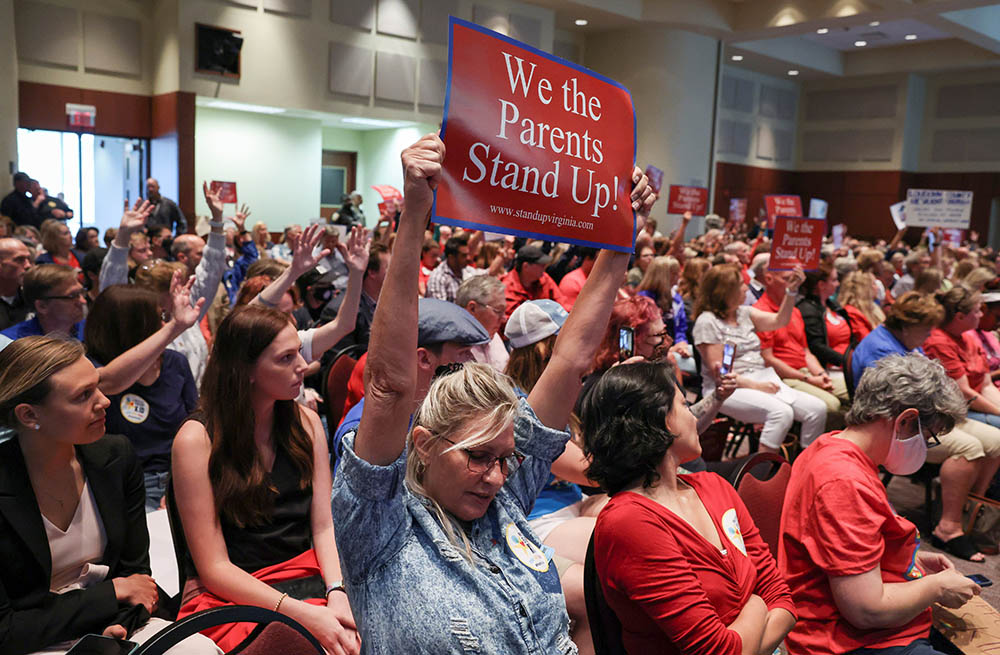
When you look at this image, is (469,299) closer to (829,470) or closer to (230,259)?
(829,470)

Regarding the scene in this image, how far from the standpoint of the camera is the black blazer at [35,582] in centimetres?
192

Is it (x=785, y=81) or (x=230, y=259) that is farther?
(x=785, y=81)

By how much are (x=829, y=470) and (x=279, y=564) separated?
5.23 feet

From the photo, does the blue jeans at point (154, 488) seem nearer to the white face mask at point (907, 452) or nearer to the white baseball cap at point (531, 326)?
the white baseball cap at point (531, 326)

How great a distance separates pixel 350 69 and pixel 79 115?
4595mm

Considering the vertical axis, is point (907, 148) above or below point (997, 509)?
above

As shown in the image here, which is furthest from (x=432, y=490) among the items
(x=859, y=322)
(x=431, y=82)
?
(x=431, y=82)

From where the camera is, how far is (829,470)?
230 cm

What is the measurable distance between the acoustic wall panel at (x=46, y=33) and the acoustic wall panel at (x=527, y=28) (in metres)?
7.98

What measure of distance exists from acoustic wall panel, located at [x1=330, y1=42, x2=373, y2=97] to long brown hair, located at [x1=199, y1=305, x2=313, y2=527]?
43.1 ft

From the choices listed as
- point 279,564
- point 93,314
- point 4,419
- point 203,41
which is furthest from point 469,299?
point 203,41

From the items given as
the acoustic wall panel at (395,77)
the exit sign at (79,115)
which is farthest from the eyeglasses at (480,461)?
the acoustic wall panel at (395,77)

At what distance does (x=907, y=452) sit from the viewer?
2598 millimetres

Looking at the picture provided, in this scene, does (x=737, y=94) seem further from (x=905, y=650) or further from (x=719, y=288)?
(x=905, y=650)
